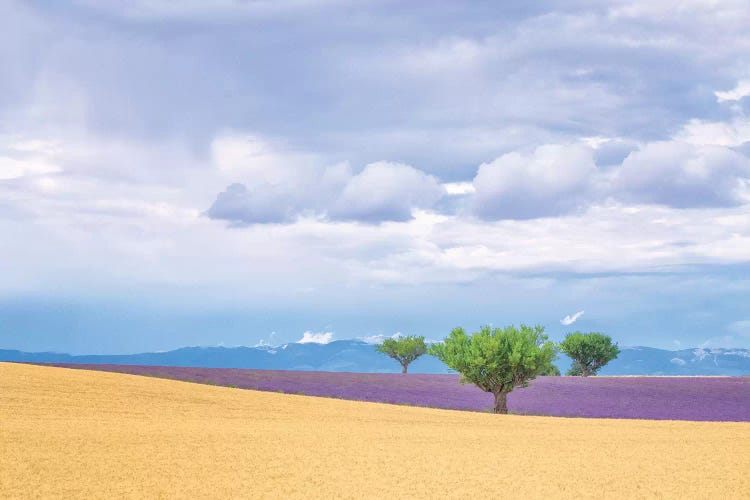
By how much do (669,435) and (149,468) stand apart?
17.6m

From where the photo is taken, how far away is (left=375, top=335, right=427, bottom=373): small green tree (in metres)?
66.8

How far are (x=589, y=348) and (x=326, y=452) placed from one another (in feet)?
182

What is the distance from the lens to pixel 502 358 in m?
39.1

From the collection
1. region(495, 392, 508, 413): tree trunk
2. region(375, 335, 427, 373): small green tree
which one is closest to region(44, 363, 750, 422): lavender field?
region(495, 392, 508, 413): tree trunk

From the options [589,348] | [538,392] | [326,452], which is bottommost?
[326,452]

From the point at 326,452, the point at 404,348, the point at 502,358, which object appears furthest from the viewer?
the point at 404,348

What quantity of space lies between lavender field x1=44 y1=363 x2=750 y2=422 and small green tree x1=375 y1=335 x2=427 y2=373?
29.0 ft

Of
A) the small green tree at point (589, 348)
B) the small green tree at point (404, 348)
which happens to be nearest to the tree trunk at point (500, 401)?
the small green tree at point (404, 348)

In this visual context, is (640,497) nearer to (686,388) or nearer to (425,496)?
(425,496)

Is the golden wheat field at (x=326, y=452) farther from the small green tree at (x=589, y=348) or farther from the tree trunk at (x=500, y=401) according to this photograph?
the small green tree at (x=589, y=348)

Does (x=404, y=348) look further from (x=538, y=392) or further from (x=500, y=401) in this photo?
(x=500, y=401)

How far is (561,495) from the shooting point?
1600 cm

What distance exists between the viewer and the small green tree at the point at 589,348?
235 feet

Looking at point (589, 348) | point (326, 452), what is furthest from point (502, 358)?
point (589, 348)
